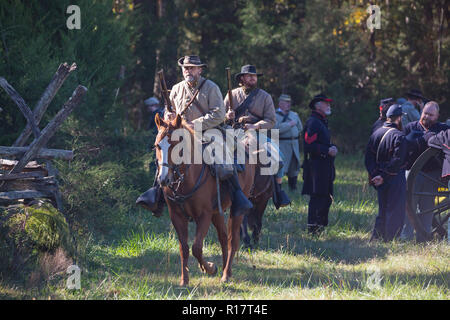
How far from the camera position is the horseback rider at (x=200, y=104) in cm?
815

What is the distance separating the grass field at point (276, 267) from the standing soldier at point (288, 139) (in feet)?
12.7

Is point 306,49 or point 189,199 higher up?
point 306,49

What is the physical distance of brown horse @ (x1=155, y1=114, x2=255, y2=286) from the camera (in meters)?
7.17

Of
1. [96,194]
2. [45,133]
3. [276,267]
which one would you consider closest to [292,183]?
[96,194]

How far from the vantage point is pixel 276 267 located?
907 centimetres

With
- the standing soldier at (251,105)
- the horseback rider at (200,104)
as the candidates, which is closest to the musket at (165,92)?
the horseback rider at (200,104)

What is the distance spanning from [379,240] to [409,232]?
107cm

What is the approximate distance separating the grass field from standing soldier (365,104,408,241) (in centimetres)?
42

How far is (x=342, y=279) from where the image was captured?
7.91m

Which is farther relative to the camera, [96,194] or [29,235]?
[96,194]

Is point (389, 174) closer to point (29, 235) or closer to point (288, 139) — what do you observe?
point (29, 235)

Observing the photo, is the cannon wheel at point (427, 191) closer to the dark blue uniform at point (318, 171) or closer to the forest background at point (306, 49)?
the dark blue uniform at point (318, 171)

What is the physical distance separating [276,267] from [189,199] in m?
2.10

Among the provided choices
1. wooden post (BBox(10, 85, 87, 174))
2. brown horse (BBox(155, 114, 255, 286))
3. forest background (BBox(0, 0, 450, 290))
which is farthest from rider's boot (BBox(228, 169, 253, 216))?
forest background (BBox(0, 0, 450, 290))
